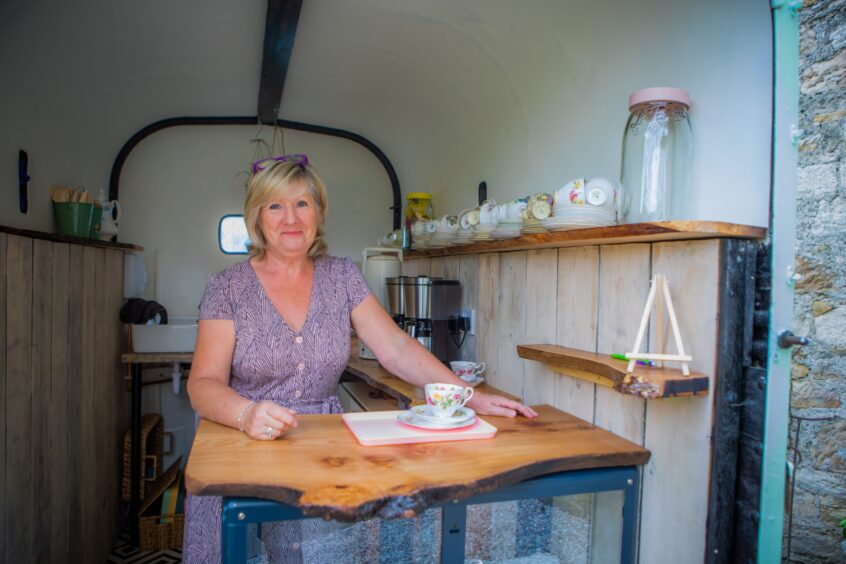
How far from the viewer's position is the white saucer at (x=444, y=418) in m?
1.52

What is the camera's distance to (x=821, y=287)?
5.20 ft

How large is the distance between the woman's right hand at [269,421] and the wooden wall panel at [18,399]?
4.37ft

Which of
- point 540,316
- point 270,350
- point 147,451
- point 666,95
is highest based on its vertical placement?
point 666,95

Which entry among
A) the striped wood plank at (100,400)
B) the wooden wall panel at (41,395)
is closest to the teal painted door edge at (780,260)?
the wooden wall panel at (41,395)

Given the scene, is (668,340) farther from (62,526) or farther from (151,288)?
(151,288)

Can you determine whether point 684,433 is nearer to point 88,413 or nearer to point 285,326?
point 285,326

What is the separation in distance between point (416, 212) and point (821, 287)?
7.57 feet

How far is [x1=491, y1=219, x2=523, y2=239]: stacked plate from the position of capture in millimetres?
1940

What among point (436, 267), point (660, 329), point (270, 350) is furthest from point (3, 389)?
point (660, 329)

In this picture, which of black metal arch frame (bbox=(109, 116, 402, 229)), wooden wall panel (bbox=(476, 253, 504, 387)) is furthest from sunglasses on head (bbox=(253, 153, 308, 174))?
black metal arch frame (bbox=(109, 116, 402, 229))

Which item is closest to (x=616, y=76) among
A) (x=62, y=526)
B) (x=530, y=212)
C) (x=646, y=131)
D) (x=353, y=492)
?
(x=646, y=131)

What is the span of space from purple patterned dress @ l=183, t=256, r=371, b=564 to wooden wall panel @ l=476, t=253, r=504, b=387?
792mm

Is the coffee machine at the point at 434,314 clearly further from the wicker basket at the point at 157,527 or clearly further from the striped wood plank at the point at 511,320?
the wicker basket at the point at 157,527

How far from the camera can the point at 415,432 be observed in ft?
4.88
